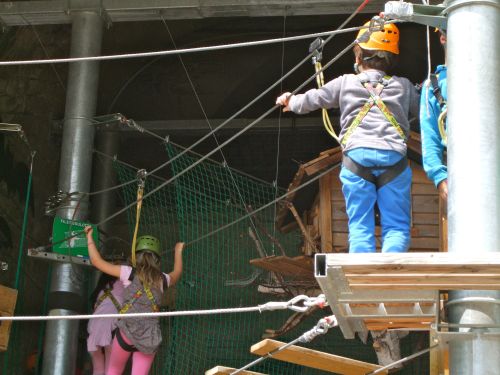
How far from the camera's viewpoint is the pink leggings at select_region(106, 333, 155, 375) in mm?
8758

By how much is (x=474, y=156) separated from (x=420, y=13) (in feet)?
2.89

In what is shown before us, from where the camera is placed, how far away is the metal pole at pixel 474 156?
4.59m

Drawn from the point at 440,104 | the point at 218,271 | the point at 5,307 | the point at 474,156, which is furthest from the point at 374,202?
the point at 218,271

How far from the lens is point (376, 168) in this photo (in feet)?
20.0

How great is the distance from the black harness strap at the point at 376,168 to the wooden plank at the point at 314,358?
133 centimetres

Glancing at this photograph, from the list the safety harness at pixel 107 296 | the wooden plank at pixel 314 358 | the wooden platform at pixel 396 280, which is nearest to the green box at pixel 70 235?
the safety harness at pixel 107 296

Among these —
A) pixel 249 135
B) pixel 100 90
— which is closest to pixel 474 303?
pixel 249 135

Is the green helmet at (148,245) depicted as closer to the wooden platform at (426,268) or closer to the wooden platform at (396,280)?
the wooden platform at (396,280)

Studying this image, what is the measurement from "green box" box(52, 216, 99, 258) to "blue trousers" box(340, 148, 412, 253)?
3.90 metres

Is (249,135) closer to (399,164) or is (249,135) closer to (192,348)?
(192,348)

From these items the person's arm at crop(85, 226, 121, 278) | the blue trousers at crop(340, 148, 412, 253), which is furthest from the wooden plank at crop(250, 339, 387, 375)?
the person's arm at crop(85, 226, 121, 278)

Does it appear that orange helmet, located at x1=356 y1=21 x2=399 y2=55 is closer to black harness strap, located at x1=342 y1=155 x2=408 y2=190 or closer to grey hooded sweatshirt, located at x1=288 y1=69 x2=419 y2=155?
grey hooded sweatshirt, located at x1=288 y1=69 x2=419 y2=155

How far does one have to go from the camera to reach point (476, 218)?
4.61 metres

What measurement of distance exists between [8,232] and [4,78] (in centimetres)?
162
